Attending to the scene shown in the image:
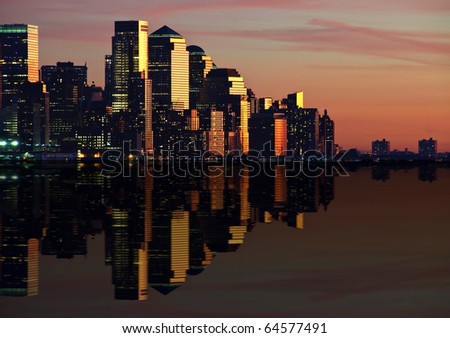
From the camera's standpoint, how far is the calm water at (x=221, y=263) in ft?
135

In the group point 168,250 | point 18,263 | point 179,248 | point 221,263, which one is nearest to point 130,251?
point 168,250

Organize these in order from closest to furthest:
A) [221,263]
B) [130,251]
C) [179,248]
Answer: [221,263] → [130,251] → [179,248]

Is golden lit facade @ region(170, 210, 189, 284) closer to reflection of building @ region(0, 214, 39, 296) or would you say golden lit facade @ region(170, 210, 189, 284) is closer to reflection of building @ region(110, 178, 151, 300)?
reflection of building @ region(110, 178, 151, 300)

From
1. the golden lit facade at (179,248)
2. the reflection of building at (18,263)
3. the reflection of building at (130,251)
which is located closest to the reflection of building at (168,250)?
the golden lit facade at (179,248)

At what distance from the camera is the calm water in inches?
1624

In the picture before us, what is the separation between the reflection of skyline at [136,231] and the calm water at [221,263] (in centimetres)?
13

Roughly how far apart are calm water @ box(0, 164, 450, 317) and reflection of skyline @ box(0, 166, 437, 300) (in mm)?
132

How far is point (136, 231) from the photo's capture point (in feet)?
222

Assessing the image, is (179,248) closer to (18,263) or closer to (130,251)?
(130,251)

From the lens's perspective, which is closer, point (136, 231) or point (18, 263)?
point (18, 263)

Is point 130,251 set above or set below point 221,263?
above

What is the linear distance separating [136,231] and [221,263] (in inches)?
628

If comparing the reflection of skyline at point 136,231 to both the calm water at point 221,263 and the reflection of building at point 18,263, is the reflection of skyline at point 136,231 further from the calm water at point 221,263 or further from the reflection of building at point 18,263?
the calm water at point 221,263

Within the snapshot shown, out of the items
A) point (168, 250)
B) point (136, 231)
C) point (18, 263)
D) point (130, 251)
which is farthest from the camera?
point (136, 231)
